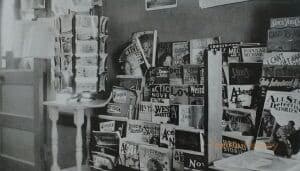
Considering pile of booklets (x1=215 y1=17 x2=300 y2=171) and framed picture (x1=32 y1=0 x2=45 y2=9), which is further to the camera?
framed picture (x1=32 y1=0 x2=45 y2=9)

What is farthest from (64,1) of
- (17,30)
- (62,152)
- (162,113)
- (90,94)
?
(162,113)

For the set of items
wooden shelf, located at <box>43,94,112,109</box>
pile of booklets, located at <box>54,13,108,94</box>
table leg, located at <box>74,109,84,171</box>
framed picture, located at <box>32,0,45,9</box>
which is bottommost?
table leg, located at <box>74,109,84,171</box>

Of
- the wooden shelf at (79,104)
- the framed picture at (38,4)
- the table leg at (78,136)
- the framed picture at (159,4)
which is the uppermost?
the framed picture at (38,4)

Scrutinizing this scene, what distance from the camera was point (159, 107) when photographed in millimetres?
2262

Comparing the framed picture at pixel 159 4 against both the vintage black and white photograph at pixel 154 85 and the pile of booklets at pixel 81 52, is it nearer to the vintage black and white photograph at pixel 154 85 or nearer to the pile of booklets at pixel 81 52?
the vintage black and white photograph at pixel 154 85

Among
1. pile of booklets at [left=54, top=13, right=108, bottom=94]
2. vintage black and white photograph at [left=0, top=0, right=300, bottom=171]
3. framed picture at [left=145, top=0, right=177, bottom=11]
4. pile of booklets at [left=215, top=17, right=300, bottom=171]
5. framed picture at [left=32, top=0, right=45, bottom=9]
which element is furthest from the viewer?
framed picture at [left=32, top=0, right=45, bottom=9]

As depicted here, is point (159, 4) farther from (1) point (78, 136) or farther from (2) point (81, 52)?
(1) point (78, 136)

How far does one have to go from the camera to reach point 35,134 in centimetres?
292

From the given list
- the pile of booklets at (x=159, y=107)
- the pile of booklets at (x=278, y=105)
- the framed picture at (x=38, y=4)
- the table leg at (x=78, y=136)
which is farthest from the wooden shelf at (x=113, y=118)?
the framed picture at (x=38, y=4)

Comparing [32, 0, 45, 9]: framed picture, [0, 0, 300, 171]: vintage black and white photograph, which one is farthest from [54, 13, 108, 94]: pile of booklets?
[32, 0, 45, 9]: framed picture

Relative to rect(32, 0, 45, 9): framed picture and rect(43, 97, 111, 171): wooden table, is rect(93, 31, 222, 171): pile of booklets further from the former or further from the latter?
rect(32, 0, 45, 9): framed picture

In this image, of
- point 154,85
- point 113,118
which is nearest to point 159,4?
point 154,85

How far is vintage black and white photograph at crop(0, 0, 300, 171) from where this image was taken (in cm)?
158

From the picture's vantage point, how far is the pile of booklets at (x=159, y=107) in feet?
6.87
